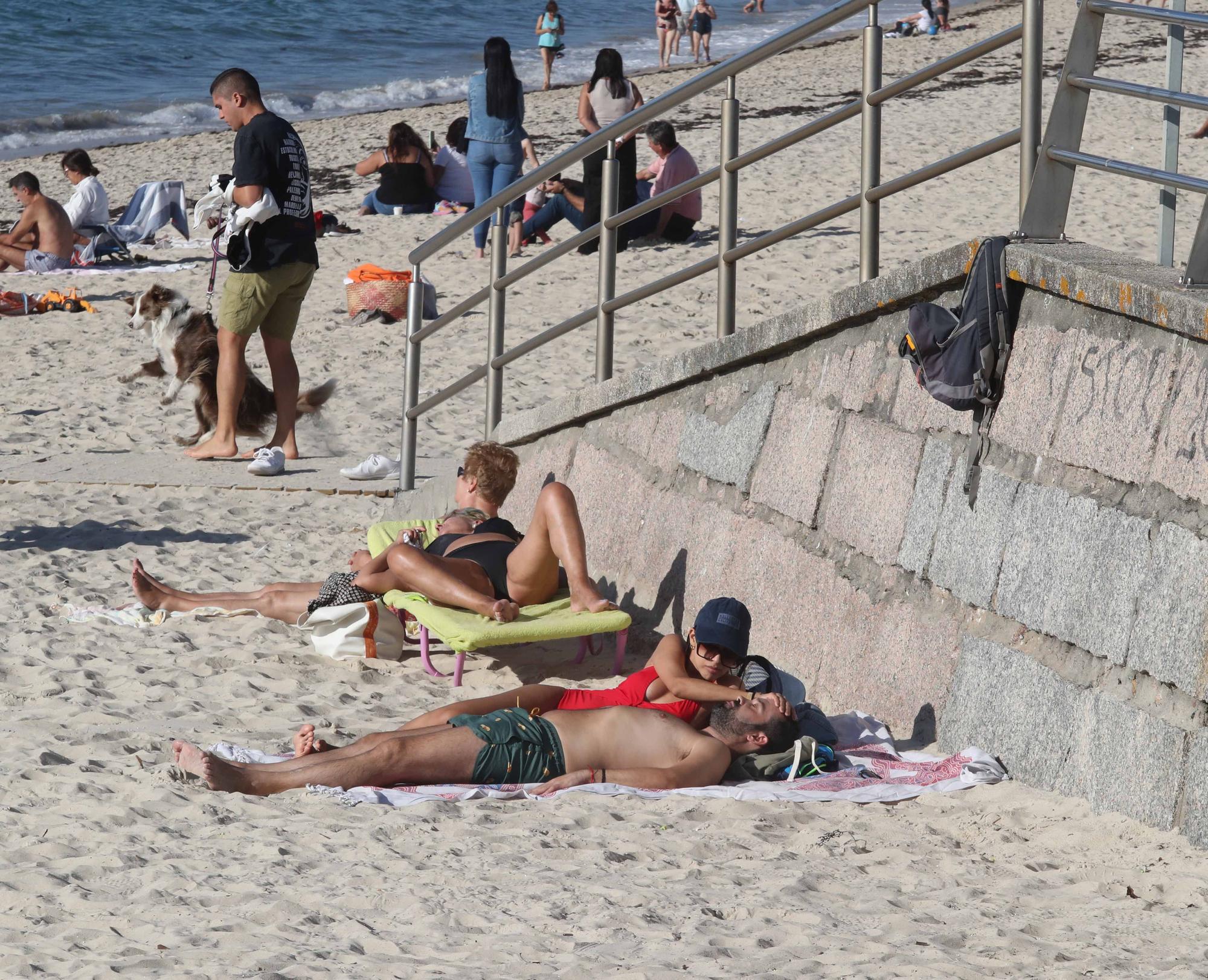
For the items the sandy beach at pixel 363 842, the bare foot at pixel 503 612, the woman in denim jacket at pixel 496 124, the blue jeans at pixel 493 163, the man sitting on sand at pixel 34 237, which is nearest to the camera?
the sandy beach at pixel 363 842

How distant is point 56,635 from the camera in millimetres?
5188

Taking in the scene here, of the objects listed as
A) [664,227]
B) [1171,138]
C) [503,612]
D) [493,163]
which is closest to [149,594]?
[503,612]

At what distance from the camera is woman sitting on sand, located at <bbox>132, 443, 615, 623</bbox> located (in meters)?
5.06

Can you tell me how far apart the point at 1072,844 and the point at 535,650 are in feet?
8.27

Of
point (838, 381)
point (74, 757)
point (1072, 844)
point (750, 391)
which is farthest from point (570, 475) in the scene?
point (1072, 844)

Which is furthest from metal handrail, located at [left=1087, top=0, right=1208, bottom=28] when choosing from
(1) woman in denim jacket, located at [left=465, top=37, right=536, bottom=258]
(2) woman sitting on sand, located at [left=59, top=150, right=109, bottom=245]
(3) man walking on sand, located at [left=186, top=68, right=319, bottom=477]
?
(2) woman sitting on sand, located at [left=59, top=150, right=109, bottom=245]

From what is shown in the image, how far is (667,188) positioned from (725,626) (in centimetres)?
683

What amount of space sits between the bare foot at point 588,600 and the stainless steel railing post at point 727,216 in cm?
99

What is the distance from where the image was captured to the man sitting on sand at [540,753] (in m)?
3.84

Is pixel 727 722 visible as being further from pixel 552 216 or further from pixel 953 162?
pixel 552 216

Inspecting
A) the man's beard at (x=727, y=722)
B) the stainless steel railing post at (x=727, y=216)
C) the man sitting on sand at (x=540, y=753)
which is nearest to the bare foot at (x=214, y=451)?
the stainless steel railing post at (x=727, y=216)

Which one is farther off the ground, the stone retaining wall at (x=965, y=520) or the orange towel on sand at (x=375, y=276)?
the stone retaining wall at (x=965, y=520)

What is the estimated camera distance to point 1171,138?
12.2ft

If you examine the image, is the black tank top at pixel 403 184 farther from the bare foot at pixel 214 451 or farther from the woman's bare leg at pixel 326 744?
the woman's bare leg at pixel 326 744
